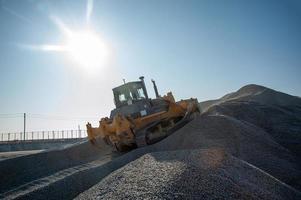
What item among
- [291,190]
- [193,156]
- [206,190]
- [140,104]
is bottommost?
[291,190]

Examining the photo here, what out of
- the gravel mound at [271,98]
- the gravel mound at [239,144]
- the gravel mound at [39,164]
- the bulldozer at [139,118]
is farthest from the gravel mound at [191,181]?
the gravel mound at [271,98]

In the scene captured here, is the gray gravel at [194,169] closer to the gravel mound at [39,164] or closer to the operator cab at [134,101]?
the gravel mound at [39,164]

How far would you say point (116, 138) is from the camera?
11.1m

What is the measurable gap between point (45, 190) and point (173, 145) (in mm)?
4352

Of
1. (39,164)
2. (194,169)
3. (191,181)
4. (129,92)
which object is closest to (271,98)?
(129,92)

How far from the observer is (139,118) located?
451 inches

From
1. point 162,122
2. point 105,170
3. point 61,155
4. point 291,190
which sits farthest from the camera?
point 61,155

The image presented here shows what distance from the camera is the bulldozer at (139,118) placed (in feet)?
35.6

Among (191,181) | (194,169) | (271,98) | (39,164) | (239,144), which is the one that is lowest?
(191,181)

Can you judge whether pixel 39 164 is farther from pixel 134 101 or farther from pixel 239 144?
pixel 239 144

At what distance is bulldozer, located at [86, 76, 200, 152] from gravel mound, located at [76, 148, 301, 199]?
4.26 metres


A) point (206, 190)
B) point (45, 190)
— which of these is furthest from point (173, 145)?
point (206, 190)

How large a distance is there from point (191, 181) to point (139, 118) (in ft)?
22.6

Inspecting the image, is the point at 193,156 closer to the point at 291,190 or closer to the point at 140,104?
the point at 291,190
